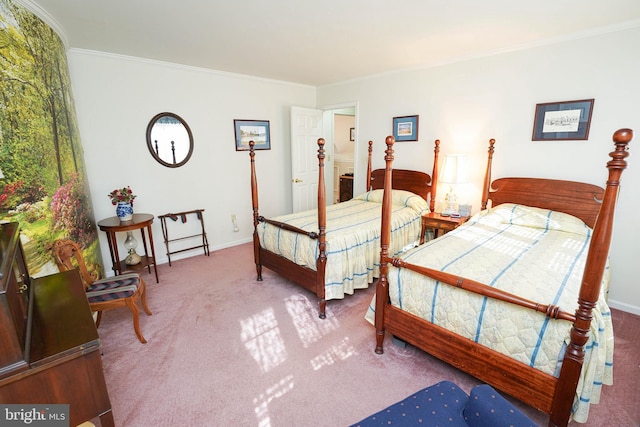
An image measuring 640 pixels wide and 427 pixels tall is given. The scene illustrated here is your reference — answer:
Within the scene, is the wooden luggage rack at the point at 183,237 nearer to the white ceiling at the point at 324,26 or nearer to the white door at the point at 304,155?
the white door at the point at 304,155

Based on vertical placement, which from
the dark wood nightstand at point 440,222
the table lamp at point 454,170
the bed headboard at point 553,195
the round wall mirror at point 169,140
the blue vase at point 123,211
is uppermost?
the round wall mirror at point 169,140

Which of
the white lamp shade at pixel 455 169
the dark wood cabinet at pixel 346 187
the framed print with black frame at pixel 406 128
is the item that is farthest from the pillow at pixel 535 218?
the dark wood cabinet at pixel 346 187

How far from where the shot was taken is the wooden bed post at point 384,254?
1.92 metres

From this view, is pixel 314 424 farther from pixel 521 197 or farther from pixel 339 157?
pixel 339 157

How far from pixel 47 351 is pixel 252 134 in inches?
156

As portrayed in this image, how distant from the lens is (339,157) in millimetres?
7121

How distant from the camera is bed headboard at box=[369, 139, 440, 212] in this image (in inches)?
149

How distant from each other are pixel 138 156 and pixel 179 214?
89 cm

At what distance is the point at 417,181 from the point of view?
4047 mm

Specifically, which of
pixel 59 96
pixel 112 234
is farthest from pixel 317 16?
pixel 112 234

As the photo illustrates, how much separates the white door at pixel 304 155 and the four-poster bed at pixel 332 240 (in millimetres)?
1367

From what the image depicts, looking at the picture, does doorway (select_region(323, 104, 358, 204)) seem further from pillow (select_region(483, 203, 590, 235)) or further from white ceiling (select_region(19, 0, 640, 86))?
pillow (select_region(483, 203, 590, 235))

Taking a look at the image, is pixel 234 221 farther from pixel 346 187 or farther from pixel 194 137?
pixel 346 187

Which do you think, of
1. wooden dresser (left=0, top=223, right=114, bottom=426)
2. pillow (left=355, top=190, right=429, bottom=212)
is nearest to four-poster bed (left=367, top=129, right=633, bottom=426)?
pillow (left=355, top=190, right=429, bottom=212)
